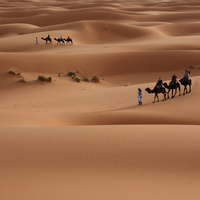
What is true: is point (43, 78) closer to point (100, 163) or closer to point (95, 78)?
point (95, 78)

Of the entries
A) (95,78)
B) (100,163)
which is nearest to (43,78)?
(95,78)

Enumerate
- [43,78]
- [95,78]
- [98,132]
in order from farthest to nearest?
[95,78], [43,78], [98,132]

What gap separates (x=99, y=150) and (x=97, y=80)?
701 inches

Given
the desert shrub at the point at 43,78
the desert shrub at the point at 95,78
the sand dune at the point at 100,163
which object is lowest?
the sand dune at the point at 100,163

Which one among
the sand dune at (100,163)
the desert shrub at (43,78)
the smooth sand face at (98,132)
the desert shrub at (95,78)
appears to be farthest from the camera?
the desert shrub at (95,78)

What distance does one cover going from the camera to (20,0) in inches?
4569

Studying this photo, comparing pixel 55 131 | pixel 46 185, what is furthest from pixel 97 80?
pixel 46 185

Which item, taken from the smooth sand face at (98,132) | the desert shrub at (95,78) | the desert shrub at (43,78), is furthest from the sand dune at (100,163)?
the desert shrub at (95,78)

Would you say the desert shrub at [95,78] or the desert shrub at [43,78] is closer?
the desert shrub at [43,78]

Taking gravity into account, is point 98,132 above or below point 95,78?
below

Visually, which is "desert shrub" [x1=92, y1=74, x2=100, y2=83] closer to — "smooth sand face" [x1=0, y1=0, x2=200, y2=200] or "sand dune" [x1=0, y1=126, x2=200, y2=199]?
"smooth sand face" [x1=0, y1=0, x2=200, y2=200]

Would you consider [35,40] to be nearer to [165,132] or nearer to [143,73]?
[143,73]

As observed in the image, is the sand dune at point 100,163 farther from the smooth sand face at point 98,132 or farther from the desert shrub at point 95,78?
the desert shrub at point 95,78

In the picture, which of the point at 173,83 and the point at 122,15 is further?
the point at 122,15
